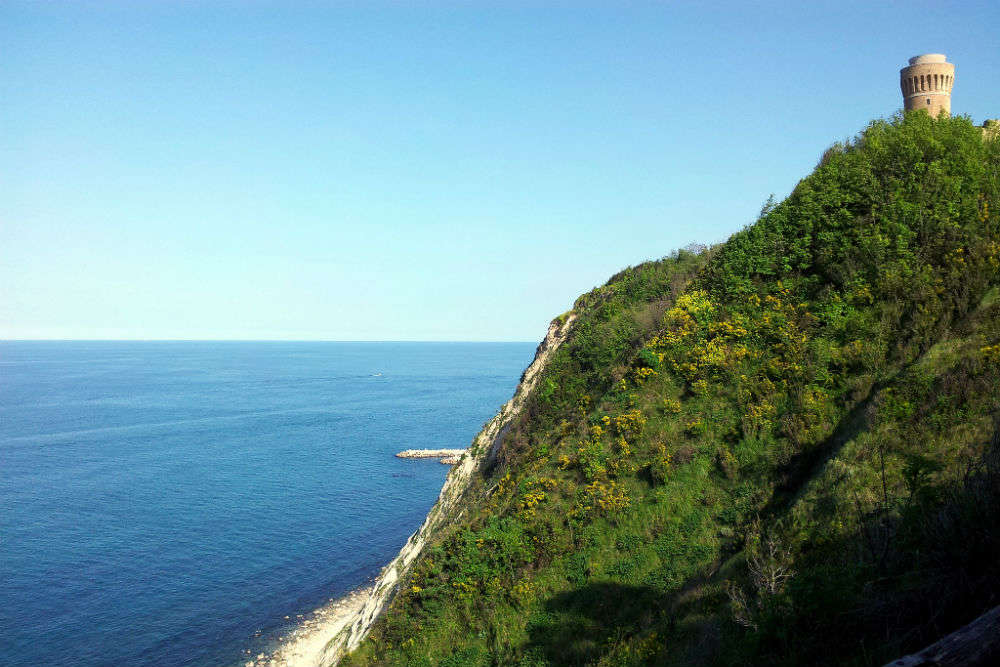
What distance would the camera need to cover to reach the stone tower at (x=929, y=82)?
3606cm

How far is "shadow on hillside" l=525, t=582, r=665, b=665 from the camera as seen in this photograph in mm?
15391

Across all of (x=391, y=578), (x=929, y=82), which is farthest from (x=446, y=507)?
(x=929, y=82)

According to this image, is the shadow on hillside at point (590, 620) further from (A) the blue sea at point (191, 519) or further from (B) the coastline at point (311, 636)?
(A) the blue sea at point (191, 519)

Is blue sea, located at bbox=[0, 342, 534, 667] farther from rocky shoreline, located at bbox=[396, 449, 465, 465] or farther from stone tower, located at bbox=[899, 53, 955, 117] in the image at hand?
stone tower, located at bbox=[899, 53, 955, 117]

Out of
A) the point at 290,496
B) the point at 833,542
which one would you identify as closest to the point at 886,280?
the point at 833,542

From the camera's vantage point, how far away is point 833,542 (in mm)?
12477

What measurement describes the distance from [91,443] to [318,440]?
3449 cm

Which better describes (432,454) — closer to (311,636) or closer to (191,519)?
(191,519)

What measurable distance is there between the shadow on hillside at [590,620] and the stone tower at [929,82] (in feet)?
116

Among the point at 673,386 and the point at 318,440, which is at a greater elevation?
the point at 673,386

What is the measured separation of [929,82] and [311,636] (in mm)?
53263

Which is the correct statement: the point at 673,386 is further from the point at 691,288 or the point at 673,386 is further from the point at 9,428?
the point at 9,428

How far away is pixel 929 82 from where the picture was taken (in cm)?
3641

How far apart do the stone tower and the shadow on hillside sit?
116 ft
